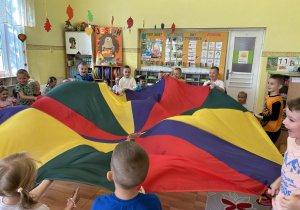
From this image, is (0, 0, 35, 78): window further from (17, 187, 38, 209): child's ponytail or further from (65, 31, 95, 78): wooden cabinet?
(17, 187, 38, 209): child's ponytail

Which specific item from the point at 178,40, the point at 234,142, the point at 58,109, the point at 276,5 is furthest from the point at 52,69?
the point at 276,5

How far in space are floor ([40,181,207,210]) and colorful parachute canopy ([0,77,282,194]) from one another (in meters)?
0.52

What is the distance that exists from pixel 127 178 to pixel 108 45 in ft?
17.7

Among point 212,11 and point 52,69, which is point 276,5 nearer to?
point 212,11

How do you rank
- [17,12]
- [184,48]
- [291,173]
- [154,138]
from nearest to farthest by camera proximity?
[291,173] < [154,138] < [17,12] < [184,48]

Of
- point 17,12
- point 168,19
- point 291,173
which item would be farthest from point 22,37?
point 291,173

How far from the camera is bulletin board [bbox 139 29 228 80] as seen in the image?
212 inches

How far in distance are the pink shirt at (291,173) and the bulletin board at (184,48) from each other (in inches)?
175

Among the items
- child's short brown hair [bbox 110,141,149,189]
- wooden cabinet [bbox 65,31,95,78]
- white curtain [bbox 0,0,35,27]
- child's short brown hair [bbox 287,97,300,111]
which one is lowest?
child's short brown hair [bbox 110,141,149,189]

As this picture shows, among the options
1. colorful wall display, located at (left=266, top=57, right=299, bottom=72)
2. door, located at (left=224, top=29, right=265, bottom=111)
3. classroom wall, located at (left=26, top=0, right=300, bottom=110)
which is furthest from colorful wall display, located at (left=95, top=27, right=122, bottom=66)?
colorful wall display, located at (left=266, top=57, right=299, bottom=72)

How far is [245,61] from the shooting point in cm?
530

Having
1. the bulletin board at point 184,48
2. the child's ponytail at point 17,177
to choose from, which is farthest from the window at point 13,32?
the child's ponytail at point 17,177

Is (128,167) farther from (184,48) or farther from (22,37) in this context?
(184,48)

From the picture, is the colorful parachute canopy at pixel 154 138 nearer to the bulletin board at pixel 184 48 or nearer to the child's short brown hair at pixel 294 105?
the child's short brown hair at pixel 294 105
